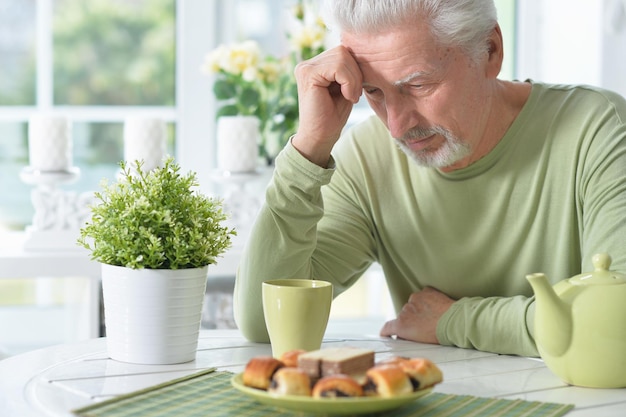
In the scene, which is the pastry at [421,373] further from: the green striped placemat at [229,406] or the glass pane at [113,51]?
the glass pane at [113,51]

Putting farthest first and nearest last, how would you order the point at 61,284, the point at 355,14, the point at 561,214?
the point at 61,284 < the point at 561,214 < the point at 355,14

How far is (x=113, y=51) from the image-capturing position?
330 cm

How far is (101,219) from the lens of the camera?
1253 mm

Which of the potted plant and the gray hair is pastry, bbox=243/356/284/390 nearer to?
the potted plant

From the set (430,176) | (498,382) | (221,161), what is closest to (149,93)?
(221,161)

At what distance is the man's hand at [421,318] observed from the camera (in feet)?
5.00

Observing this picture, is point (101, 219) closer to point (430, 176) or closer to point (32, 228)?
point (430, 176)

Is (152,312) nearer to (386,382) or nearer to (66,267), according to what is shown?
(386,382)

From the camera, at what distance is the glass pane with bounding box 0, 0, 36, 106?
3.23 metres

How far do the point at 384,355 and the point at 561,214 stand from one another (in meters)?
0.48

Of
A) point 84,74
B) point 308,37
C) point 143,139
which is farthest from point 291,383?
point 84,74

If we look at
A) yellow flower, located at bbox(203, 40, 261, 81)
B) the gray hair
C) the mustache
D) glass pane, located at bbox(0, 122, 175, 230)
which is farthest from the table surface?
glass pane, located at bbox(0, 122, 175, 230)

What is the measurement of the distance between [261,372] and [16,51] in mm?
2522

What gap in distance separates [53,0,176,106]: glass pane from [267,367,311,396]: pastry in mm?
2481
